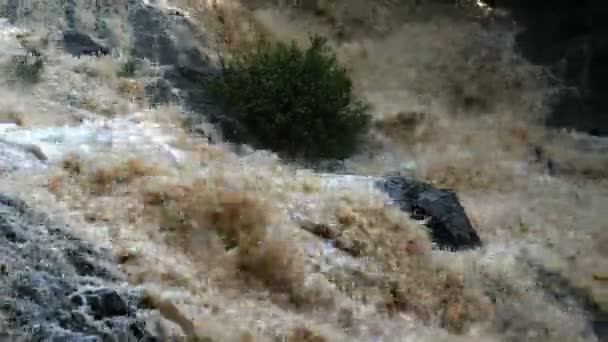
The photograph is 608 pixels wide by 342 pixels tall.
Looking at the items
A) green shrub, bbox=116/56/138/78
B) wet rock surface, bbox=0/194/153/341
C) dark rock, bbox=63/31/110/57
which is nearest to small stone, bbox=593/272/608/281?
wet rock surface, bbox=0/194/153/341

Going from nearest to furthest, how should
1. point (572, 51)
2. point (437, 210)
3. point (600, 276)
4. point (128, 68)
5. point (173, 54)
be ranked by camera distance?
point (600, 276) → point (437, 210) → point (128, 68) → point (173, 54) → point (572, 51)

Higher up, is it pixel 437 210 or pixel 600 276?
pixel 437 210

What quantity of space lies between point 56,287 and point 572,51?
35.4 ft

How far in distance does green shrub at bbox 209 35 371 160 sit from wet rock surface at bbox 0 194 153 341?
4705mm

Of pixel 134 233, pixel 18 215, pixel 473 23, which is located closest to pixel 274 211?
pixel 134 233

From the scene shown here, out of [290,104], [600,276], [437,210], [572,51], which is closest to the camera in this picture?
[600,276]

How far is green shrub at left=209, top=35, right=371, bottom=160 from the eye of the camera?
35.1ft

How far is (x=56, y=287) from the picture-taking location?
17.3 ft

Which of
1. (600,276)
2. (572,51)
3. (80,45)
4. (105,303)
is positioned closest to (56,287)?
(105,303)

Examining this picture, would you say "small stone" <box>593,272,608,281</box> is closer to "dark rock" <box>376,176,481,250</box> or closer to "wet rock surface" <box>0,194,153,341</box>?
"dark rock" <box>376,176,481,250</box>

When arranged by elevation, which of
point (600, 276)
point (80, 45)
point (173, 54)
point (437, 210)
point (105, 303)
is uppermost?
point (105, 303)

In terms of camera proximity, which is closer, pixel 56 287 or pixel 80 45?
pixel 56 287

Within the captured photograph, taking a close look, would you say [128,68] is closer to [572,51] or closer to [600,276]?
[600,276]

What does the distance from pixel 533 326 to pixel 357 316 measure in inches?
73.1
